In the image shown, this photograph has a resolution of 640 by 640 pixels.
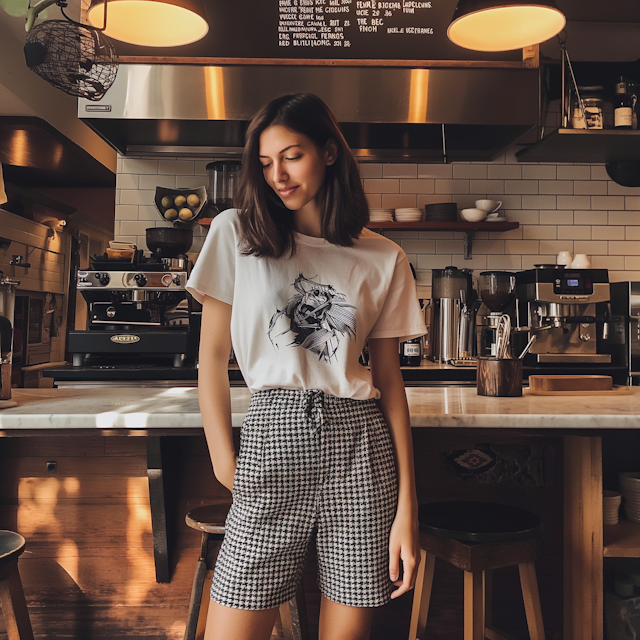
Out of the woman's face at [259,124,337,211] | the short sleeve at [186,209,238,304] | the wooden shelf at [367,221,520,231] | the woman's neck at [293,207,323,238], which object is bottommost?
the short sleeve at [186,209,238,304]

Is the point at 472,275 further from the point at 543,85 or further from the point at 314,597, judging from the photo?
the point at 314,597

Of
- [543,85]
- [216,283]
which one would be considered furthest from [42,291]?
[216,283]

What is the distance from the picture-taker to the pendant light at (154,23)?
2.37m

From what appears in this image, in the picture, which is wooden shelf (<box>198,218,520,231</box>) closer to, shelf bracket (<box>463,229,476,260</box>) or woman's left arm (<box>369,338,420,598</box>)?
shelf bracket (<box>463,229,476,260</box>)

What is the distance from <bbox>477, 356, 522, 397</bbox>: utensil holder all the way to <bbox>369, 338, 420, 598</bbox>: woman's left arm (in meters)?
0.78

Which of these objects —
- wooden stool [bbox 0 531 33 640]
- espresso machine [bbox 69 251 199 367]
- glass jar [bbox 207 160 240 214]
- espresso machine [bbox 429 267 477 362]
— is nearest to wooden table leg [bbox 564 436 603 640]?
wooden stool [bbox 0 531 33 640]

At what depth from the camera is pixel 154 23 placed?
8.29ft

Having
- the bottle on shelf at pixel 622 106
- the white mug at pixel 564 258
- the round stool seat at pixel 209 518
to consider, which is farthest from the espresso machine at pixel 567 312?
the round stool seat at pixel 209 518

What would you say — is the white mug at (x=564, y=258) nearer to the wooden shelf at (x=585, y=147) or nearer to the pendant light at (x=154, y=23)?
the wooden shelf at (x=585, y=147)

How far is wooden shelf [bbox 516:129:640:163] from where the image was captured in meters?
3.34

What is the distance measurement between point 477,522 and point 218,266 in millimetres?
927

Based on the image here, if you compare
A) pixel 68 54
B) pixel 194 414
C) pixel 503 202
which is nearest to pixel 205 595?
pixel 194 414

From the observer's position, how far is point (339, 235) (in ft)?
3.92

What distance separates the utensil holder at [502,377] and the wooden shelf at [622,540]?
46cm
